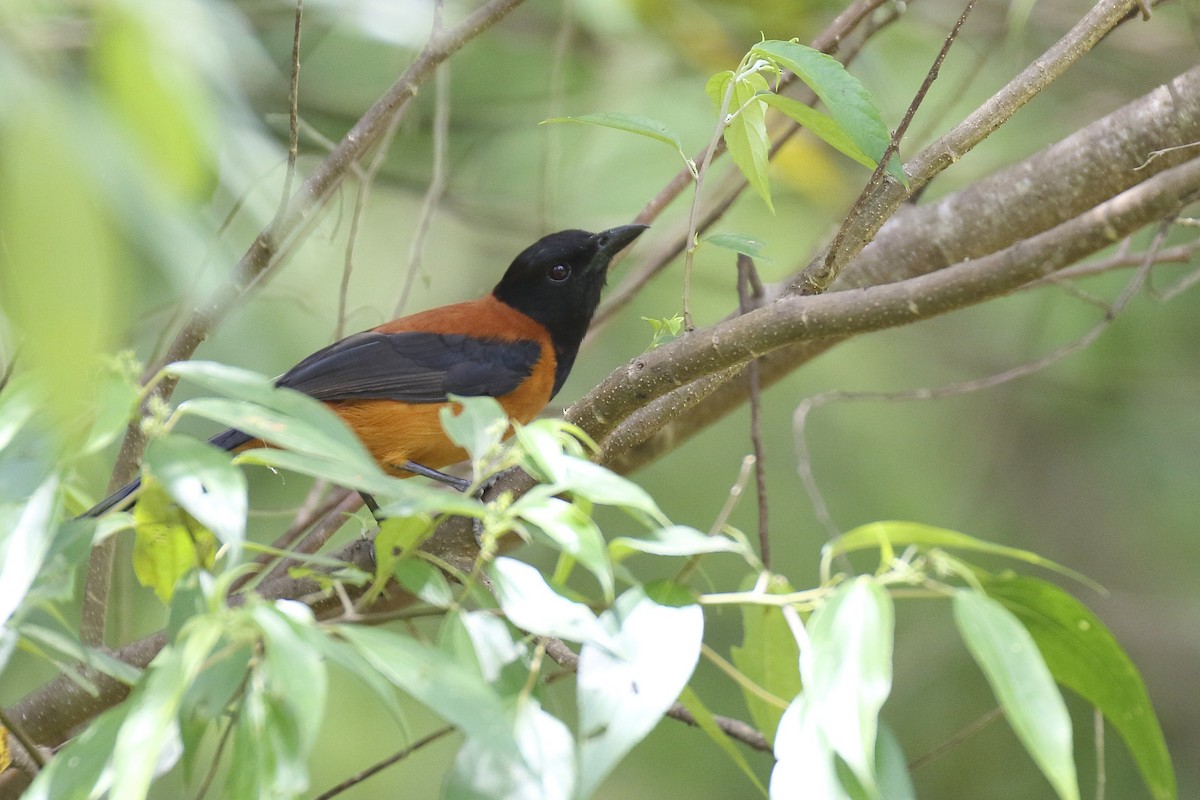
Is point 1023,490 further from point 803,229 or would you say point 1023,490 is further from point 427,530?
point 427,530

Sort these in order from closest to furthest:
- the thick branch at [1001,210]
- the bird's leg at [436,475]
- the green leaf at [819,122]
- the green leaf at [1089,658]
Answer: the green leaf at [1089,658] < the green leaf at [819,122] < the thick branch at [1001,210] < the bird's leg at [436,475]

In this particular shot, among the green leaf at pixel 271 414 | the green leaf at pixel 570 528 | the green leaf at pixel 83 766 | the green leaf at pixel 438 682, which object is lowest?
the green leaf at pixel 83 766

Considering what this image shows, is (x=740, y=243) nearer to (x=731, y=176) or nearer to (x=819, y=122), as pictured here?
(x=819, y=122)

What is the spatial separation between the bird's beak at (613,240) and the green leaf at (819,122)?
70.1 inches

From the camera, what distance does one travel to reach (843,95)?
1.99 metres

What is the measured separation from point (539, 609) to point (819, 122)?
3.71 feet

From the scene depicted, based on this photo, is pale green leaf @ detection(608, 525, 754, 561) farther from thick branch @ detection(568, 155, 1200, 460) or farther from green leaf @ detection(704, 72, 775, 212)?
green leaf @ detection(704, 72, 775, 212)

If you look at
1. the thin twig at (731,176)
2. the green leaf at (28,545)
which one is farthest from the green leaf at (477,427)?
the thin twig at (731,176)

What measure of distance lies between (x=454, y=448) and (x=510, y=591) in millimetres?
2548

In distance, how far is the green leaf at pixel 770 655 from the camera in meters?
2.12

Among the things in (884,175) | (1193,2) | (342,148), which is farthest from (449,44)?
(1193,2)

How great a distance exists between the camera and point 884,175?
2.19 meters

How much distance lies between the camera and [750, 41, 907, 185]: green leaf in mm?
1974

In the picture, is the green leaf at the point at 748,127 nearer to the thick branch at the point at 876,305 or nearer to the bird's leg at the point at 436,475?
the thick branch at the point at 876,305
